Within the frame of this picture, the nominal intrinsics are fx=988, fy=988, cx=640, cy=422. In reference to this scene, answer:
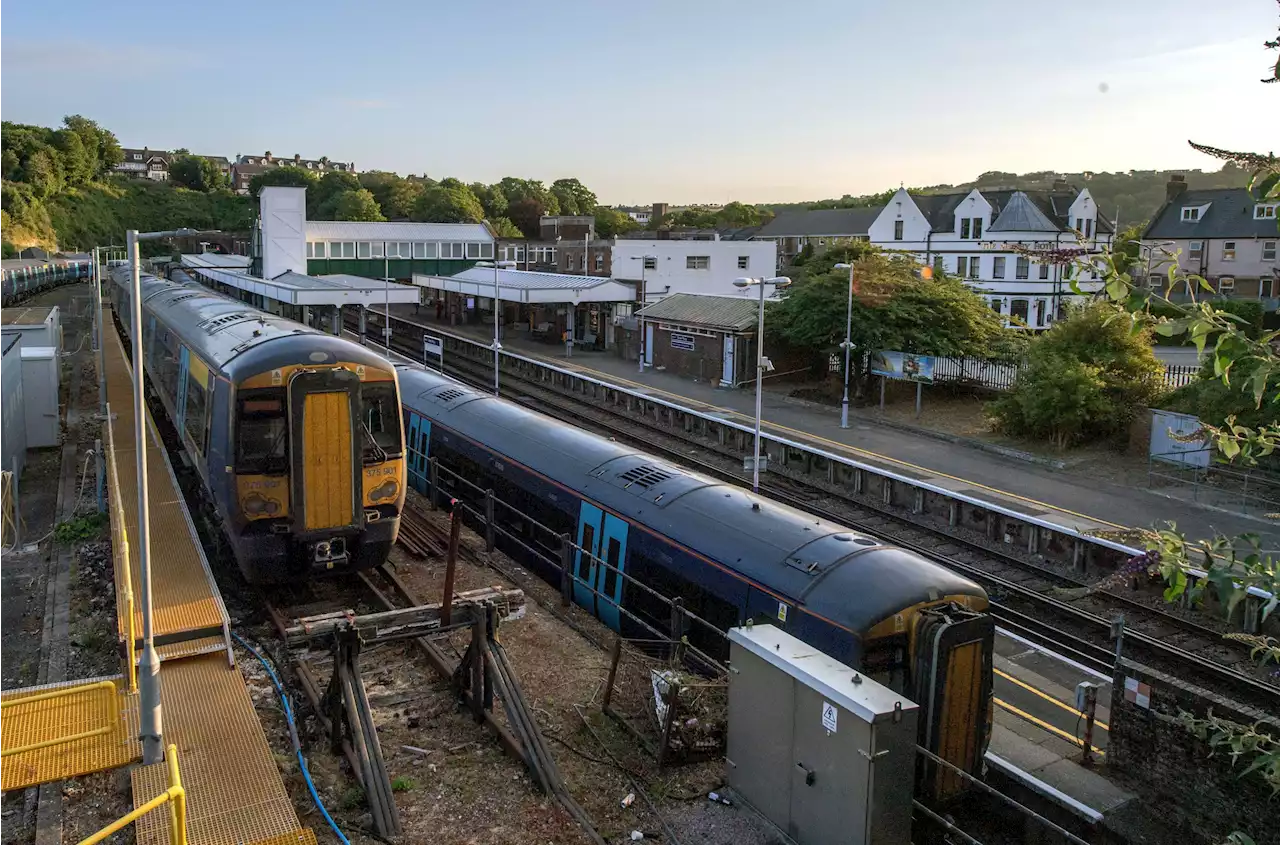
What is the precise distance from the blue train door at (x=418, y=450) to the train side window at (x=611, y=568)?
7.38 meters

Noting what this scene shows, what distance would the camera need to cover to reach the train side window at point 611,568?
44.3ft

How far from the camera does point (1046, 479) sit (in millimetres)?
25562

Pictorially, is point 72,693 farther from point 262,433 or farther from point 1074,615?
point 1074,615

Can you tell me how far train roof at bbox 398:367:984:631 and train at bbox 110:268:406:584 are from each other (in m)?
2.96

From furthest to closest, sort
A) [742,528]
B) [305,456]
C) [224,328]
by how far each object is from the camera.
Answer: [224,328] → [305,456] → [742,528]

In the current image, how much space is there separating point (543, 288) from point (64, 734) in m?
38.8

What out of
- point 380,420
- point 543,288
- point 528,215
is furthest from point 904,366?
point 528,215

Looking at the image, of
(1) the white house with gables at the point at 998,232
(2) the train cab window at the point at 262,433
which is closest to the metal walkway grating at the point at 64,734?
(2) the train cab window at the point at 262,433

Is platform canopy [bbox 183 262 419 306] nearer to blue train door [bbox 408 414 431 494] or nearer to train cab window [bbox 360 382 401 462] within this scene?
blue train door [bbox 408 414 431 494]

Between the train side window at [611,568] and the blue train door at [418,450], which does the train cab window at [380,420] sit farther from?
the blue train door at [418,450]

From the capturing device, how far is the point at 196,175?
147250 millimetres

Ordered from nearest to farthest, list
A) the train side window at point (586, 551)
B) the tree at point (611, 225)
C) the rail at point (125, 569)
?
the rail at point (125, 569) < the train side window at point (586, 551) < the tree at point (611, 225)

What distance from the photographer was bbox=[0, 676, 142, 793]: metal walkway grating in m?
8.65

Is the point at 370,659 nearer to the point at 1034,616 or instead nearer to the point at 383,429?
the point at 383,429
